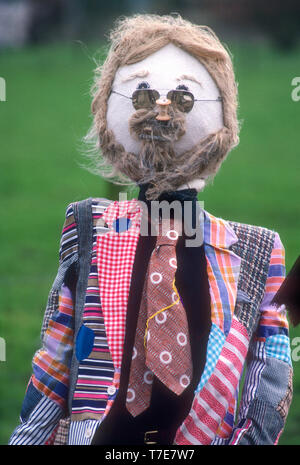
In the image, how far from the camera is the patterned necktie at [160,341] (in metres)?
2.28

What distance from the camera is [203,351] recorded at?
2328 millimetres

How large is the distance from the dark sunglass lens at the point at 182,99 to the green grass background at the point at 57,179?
18.0 inches

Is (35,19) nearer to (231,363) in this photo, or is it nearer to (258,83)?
(258,83)

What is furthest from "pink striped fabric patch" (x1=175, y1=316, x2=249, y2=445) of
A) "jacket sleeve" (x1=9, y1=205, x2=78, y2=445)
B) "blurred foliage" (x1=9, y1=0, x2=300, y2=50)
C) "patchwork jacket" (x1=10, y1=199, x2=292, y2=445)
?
"blurred foliage" (x1=9, y1=0, x2=300, y2=50)

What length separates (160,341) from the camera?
229cm

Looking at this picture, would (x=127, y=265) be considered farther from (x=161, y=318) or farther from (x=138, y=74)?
(x=138, y=74)

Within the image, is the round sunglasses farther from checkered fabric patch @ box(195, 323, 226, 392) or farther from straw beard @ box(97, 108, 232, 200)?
checkered fabric patch @ box(195, 323, 226, 392)

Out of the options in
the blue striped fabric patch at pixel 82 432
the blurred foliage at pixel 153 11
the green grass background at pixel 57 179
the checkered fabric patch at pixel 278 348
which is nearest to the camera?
the blue striped fabric patch at pixel 82 432

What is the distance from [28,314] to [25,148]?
25.5 ft

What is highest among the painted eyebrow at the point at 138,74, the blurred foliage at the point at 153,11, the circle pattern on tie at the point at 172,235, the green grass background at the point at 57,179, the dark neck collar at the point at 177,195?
the blurred foliage at the point at 153,11

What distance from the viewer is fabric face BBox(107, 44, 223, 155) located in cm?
243

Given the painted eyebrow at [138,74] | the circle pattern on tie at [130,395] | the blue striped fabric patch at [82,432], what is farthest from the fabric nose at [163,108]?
the blue striped fabric patch at [82,432]

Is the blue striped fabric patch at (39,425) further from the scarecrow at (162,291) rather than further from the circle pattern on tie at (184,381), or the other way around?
the circle pattern on tie at (184,381)

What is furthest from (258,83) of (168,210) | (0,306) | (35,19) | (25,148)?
(168,210)
